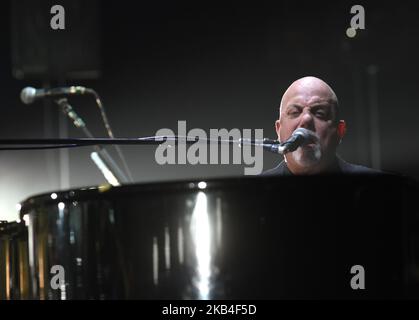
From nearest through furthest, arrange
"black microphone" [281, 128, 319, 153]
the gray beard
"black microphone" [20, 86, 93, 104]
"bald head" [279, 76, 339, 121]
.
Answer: "black microphone" [281, 128, 319, 153] < the gray beard < "black microphone" [20, 86, 93, 104] < "bald head" [279, 76, 339, 121]

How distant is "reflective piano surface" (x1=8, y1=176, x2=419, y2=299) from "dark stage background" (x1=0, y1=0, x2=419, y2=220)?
306 centimetres

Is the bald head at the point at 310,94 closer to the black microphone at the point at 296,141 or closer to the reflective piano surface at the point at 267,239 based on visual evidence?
the black microphone at the point at 296,141

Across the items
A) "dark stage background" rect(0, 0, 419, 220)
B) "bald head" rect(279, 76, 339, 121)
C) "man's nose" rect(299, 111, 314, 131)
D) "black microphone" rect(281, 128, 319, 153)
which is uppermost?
"dark stage background" rect(0, 0, 419, 220)

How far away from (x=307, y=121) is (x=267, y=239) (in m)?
1.30

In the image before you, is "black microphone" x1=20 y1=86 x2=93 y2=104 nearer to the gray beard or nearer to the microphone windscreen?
the microphone windscreen

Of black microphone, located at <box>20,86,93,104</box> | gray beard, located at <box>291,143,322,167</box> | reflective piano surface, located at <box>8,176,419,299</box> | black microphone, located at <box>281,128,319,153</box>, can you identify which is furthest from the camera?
black microphone, located at <box>20,86,93,104</box>

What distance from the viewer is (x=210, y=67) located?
16.6 ft

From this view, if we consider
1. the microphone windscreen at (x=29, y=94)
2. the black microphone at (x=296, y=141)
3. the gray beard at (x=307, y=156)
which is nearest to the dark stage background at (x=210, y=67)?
the gray beard at (x=307, y=156)

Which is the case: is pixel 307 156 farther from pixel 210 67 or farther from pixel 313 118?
pixel 210 67

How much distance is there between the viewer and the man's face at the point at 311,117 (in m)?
2.97

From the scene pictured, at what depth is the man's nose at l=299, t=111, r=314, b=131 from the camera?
2957 millimetres

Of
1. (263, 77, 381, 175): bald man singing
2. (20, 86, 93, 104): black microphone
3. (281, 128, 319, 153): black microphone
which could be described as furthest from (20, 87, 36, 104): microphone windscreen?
(281, 128, 319, 153): black microphone

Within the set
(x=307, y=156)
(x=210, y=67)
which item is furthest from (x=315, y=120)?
(x=210, y=67)
